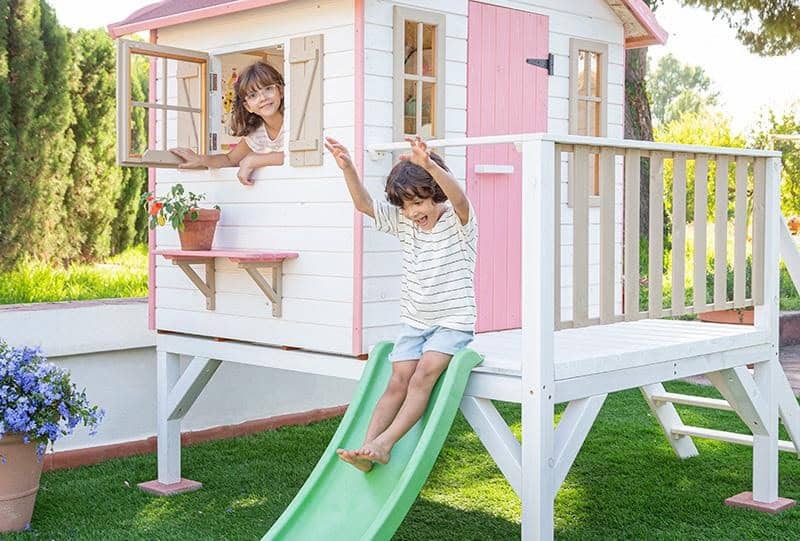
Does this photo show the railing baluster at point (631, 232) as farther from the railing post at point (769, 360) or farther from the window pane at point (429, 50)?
the railing post at point (769, 360)

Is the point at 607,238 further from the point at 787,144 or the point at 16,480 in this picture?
the point at 787,144

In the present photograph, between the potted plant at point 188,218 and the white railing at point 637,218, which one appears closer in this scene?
the white railing at point 637,218

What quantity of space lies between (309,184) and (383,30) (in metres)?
0.81

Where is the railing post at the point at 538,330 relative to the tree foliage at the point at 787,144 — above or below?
below

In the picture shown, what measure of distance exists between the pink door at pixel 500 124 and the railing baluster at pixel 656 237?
937 millimetres

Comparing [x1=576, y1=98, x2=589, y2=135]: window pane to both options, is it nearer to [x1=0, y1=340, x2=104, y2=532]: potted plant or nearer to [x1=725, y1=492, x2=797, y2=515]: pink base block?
[x1=725, y1=492, x2=797, y2=515]: pink base block

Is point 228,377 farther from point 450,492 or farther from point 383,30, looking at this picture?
point 383,30

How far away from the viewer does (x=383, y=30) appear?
5133mm

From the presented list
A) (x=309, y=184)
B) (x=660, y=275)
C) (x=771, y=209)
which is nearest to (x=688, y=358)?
(x=660, y=275)

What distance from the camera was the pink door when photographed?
5.59 meters

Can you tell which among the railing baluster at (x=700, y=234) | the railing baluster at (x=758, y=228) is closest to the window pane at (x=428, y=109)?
the railing baluster at (x=700, y=234)

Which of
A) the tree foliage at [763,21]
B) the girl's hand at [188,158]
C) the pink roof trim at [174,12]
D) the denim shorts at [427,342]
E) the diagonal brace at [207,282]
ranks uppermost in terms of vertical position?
the tree foliage at [763,21]

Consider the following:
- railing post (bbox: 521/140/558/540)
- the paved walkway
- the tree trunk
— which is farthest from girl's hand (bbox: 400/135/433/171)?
the tree trunk

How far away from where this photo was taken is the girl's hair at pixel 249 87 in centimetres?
582
